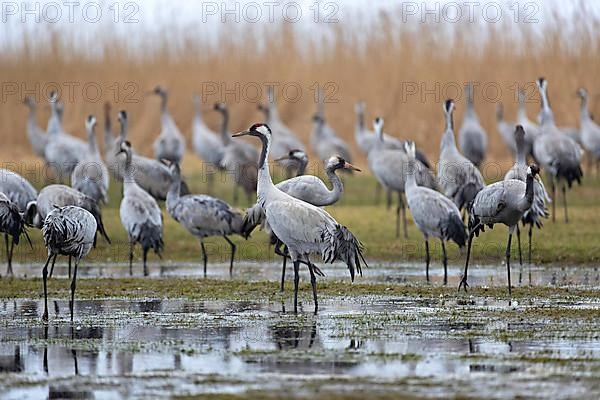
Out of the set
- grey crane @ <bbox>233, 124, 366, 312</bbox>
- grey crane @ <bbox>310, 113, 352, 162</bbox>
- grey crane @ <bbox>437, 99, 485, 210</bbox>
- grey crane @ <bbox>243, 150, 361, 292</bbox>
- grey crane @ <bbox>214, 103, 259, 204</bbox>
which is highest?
grey crane @ <bbox>310, 113, 352, 162</bbox>

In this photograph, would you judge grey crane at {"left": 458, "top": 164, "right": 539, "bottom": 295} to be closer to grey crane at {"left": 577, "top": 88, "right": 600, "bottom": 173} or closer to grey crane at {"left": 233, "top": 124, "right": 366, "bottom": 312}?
grey crane at {"left": 233, "top": 124, "right": 366, "bottom": 312}

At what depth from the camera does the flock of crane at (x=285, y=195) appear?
12938mm

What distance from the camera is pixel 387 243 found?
20422 mm

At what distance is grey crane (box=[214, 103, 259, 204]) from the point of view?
2722 cm

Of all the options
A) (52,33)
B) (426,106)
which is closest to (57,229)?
(426,106)

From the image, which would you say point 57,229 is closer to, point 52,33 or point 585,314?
point 585,314

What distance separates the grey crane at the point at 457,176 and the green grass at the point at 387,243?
0.87m

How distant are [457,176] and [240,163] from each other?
376 inches

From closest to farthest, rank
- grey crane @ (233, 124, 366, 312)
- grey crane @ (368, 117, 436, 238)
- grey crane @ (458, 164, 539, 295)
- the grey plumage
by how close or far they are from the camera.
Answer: grey crane @ (233, 124, 366, 312) → grey crane @ (458, 164, 539, 295) → the grey plumage → grey crane @ (368, 117, 436, 238)

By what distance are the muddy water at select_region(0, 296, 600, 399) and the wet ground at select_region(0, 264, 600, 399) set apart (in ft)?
0.05

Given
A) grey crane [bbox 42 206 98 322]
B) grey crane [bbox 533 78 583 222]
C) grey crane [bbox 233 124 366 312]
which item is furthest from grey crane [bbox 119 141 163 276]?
grey crane [bbox 533 78 583 222]

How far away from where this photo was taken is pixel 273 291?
14.5 metres

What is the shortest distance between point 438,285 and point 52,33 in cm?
3961

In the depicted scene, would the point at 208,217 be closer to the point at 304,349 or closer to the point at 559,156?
the point at 304,349
